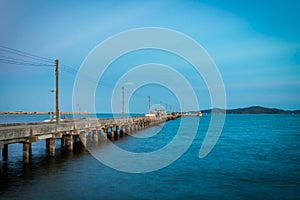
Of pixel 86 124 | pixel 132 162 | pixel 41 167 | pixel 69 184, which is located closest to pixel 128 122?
pixel 86 124

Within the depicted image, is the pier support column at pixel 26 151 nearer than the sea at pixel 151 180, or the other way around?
the sea at pixel 151 180

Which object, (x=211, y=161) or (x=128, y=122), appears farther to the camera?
(x=128, y=122)

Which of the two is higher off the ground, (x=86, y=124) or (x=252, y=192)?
(x=86, y=124)

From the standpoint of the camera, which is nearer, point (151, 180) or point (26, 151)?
point (151, 180)

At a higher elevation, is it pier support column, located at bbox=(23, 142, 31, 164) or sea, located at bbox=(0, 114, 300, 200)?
pier support column, located at bbox=(23, 142, 31, 164)

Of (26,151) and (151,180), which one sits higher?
(26,151)

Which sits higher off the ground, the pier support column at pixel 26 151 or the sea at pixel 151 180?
the pier support column at pixel 26 151

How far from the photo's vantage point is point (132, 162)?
72.2 feet

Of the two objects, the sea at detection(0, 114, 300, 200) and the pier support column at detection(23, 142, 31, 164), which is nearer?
the sea at detection(0, 114, 300, 200)

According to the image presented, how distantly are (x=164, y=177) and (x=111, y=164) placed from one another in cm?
532

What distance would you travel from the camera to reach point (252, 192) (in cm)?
1429

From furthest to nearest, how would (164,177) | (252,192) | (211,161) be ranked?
1. (211,161)
2. (164,177)
3. (252,192)

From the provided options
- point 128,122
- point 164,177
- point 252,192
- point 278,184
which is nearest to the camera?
point 252,192

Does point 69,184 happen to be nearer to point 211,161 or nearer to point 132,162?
point 132,162
